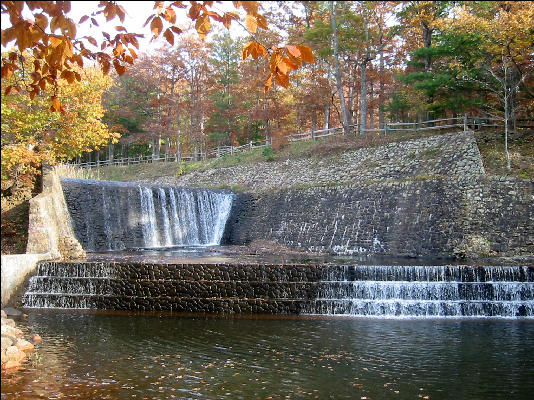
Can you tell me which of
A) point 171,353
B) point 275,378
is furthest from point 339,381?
point 171,353

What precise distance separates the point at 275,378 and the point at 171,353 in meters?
1.91

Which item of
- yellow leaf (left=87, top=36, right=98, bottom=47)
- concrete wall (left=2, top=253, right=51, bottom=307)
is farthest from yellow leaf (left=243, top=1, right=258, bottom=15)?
concrete wall (left=2, top=253, right=51, bottom=307)

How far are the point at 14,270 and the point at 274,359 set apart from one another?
712cm

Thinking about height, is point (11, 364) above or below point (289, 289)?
below

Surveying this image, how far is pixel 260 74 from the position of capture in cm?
3073

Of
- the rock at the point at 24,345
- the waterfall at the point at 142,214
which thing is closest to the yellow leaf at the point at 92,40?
the rock at the point at 24,345

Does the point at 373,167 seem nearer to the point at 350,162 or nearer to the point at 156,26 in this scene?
the point at 350,162

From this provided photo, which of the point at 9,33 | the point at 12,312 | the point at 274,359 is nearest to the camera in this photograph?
the point at 9,33

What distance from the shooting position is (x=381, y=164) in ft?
68.5

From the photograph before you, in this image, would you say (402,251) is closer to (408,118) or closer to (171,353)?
(171,353)

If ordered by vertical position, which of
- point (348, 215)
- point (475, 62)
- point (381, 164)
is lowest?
point (348, 215)

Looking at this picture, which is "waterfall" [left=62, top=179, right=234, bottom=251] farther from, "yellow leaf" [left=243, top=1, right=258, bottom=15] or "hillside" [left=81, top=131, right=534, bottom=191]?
"yellow leaf" [left=243, top=1, right=258, bottom=15]

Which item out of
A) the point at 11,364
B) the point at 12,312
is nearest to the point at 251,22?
the point at 11,364

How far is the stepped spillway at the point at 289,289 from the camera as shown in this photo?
10.4 metres
